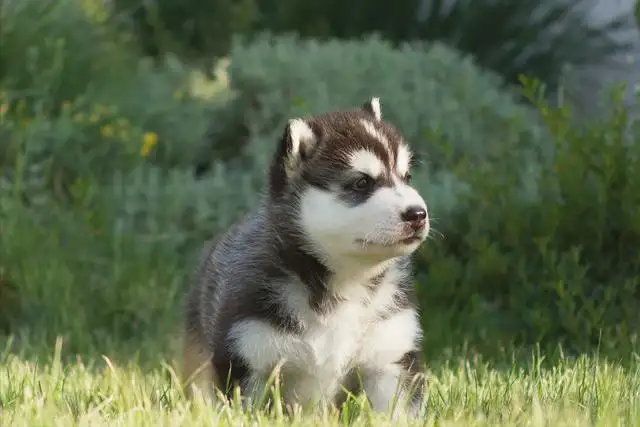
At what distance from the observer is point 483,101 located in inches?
343

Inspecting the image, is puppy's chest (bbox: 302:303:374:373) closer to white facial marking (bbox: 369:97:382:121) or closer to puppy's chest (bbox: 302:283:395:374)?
puppy's chest (bbox: 302:283:395:374)

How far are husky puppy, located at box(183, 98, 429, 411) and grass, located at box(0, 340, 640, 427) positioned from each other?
0.17m

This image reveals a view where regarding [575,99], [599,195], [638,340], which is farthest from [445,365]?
[575,99]

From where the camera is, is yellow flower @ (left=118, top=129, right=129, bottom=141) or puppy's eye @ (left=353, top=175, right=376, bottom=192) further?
yellow flower @ (left=118, top=129, right=129, bottom=141)

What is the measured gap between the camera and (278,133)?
823 cm

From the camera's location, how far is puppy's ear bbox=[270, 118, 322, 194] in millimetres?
3902

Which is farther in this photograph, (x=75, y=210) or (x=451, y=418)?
(x=75, y=210)

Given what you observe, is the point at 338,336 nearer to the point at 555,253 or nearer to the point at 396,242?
the point at 396,242

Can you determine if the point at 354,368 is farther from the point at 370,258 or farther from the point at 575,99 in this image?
the point at 575,99

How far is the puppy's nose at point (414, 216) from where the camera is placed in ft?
11.7

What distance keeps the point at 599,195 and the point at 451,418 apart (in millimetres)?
2950

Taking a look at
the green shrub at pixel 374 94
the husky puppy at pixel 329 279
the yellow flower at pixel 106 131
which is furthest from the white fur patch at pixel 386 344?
the yellow flower at pixel 106 131

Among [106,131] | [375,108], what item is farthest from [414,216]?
[106,131]

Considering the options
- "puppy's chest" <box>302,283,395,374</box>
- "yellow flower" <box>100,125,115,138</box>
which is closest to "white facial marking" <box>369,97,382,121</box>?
"puppy's chest" <box>302,283,395,374</box>
